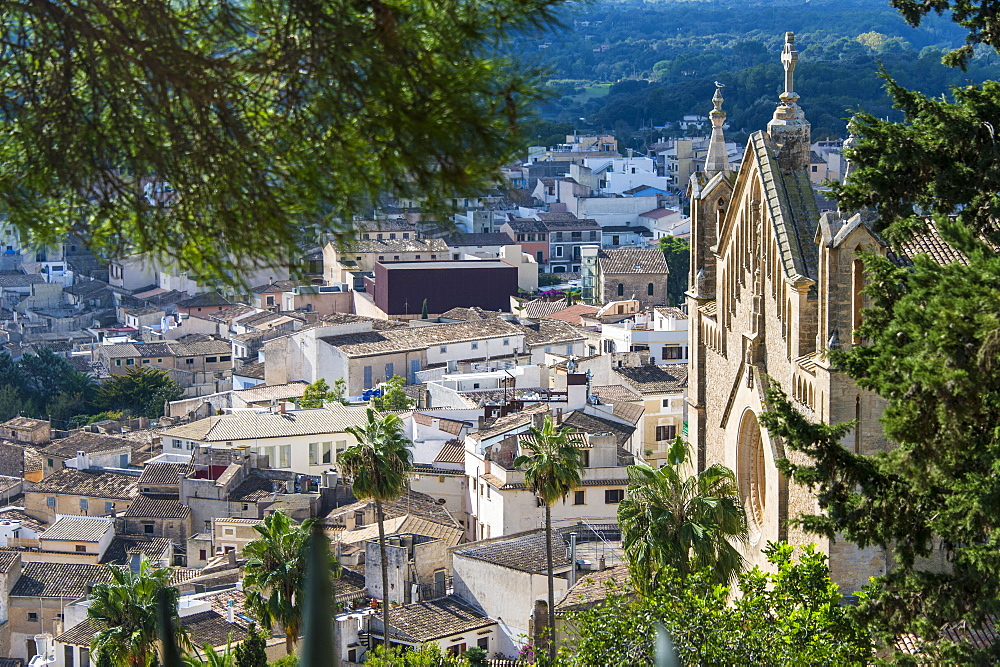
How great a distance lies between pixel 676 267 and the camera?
84.7m

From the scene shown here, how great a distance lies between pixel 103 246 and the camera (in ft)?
21.1

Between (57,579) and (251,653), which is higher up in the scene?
(251,653)

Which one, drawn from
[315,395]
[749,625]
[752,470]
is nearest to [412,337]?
[315,395]

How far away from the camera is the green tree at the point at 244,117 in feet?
19.9

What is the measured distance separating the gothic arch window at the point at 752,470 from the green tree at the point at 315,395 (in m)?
36.0

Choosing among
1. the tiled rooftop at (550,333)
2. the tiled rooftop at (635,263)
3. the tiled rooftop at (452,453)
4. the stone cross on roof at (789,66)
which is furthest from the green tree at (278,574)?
the tiled rooftop at (635,263)

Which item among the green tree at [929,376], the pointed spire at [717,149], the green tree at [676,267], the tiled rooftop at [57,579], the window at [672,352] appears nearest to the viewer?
the green tree at [929,376]

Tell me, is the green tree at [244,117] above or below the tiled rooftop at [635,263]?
below

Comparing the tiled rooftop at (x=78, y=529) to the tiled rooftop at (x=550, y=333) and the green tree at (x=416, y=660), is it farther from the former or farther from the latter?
the tiled rooftop at (x=550, y=333)

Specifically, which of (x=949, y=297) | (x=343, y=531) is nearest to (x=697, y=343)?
(x=949, y=297)

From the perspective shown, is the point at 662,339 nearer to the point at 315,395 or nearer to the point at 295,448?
the point at 315,395

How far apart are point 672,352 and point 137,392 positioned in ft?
81.0

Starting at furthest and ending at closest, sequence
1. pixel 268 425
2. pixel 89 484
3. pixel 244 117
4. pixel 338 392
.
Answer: pixel 338 392, pixel 268 425, pixel 89 484, pixel 244 117

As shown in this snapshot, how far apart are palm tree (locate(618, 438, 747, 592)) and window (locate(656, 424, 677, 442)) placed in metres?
28.9
